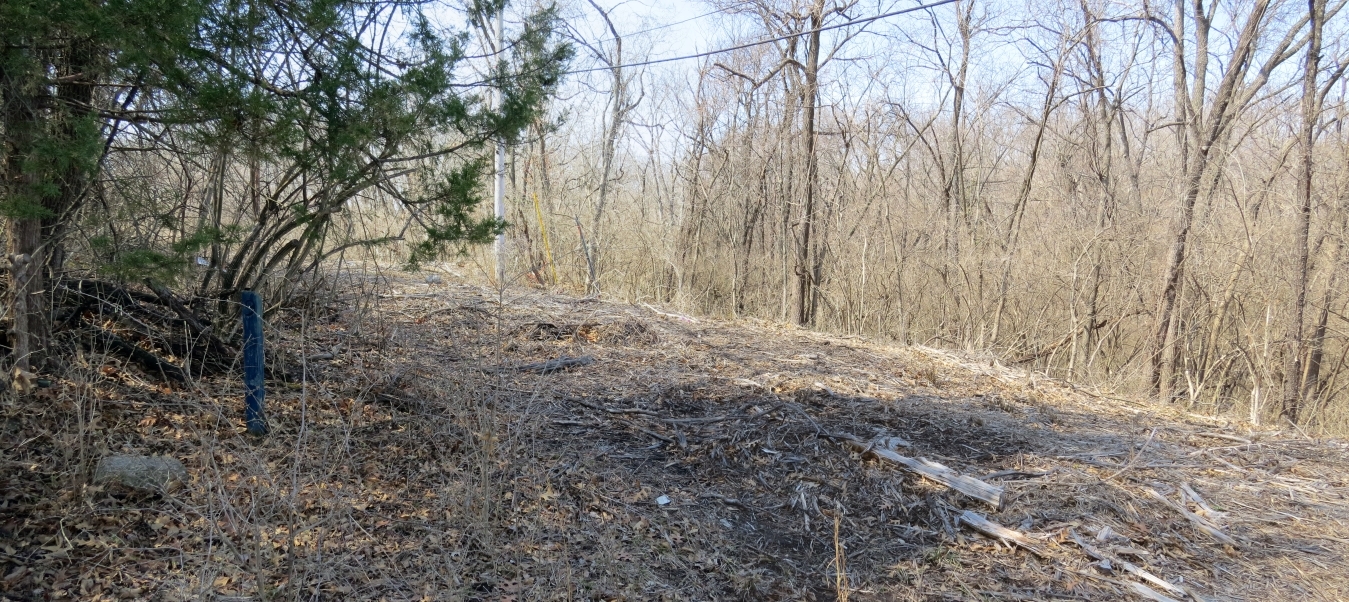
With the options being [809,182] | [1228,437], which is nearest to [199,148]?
[1228,437]

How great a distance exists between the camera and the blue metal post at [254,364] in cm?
385

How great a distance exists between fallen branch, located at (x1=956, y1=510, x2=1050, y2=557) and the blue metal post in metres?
3.90

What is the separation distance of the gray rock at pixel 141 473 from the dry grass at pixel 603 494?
2.7 inches

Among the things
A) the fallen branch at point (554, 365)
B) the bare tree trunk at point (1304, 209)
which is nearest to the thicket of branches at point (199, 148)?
the fallen branch at point (554, 365)

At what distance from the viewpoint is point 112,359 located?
13.6 ft

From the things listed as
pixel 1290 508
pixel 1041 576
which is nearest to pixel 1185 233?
pixel 1290 508

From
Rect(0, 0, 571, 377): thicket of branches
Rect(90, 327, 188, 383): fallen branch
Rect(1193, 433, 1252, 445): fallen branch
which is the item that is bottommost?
Rect(1193, 433, 1252, 445): fallen branch

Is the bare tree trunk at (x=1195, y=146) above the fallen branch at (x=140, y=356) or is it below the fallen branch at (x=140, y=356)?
above

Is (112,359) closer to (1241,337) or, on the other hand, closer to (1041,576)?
(1041,576)

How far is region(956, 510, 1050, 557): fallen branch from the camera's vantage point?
3.61m

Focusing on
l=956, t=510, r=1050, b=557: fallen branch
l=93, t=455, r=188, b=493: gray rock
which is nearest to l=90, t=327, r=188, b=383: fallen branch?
l=93, t=455, r=188, b=493: gray rock

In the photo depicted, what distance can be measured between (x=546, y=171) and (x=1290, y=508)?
12.7 metres

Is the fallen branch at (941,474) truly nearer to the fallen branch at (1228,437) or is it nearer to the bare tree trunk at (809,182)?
the fallen branch at (1228,437)

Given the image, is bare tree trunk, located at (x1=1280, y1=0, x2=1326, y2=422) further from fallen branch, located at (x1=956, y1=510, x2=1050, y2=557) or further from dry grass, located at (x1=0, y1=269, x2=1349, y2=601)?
fallen branch, located at (x1=956, y1=510, x2=1050, y2=557)
